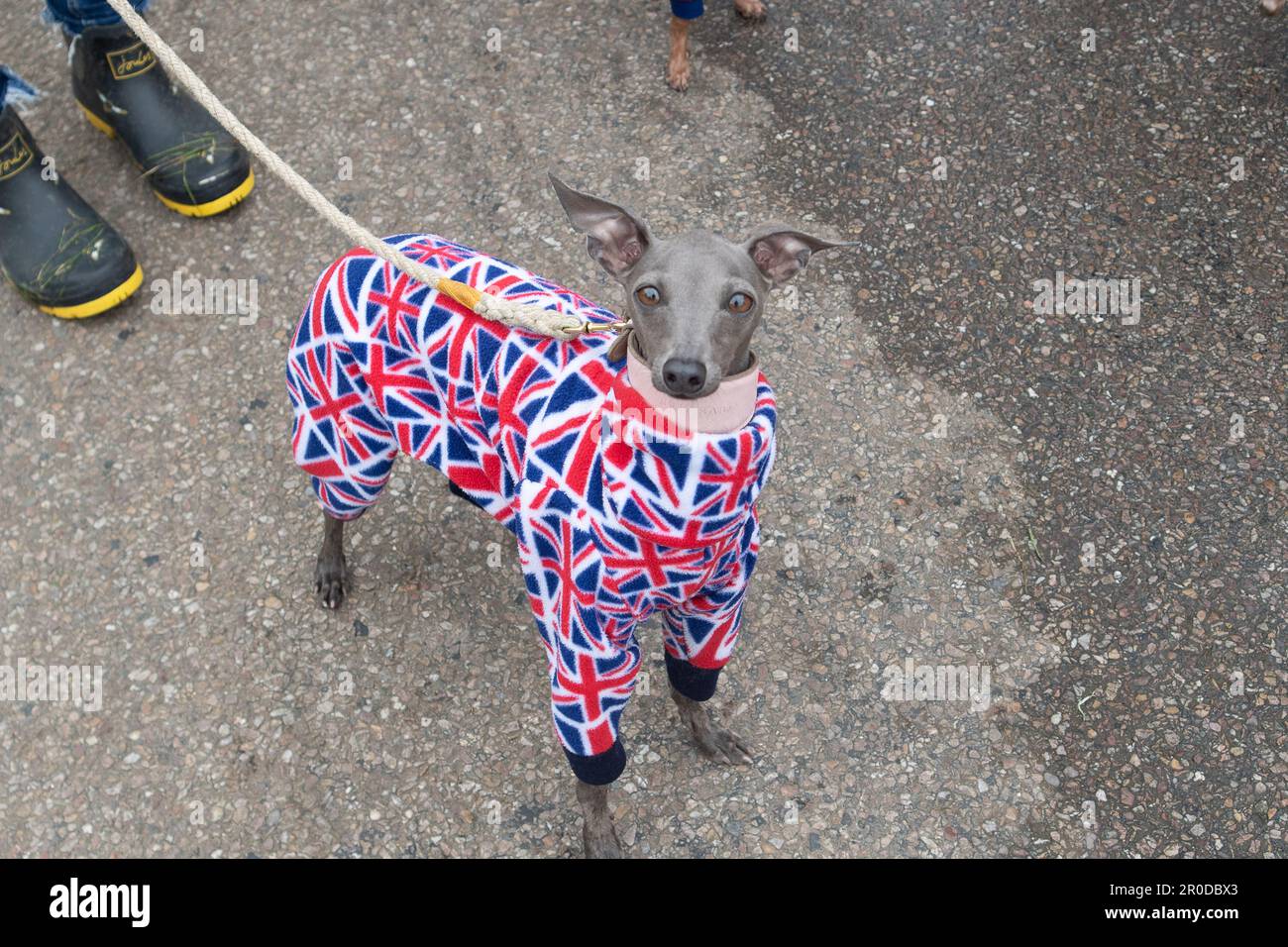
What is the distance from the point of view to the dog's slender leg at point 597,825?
342 centimetres

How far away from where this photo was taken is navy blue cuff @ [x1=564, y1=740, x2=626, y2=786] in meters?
3.13

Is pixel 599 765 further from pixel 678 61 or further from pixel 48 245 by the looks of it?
pixel 678 61

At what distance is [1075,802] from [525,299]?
7.78 feet

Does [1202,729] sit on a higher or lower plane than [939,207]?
lower

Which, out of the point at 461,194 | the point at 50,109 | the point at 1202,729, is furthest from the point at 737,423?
the point at 50,109

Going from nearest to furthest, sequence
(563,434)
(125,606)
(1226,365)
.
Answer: (563,434), (125,606), (1226,365)

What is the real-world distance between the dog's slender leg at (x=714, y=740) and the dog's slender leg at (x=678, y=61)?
316cm

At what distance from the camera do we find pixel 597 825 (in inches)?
138

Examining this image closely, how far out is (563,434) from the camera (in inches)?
108

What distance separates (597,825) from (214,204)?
11.0ft

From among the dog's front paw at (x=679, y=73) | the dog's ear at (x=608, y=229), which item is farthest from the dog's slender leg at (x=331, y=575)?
the dog's front paw at (x=679, y=73)

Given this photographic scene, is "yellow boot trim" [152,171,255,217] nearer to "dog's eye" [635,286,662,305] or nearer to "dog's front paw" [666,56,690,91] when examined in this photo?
"dog's front paw" [666,56,690,91]

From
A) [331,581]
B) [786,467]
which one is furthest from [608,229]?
[331,581]

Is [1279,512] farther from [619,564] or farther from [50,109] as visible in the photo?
[50,109]
